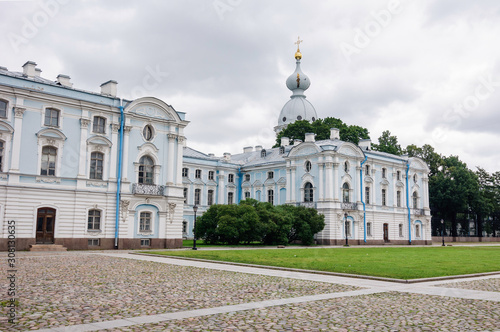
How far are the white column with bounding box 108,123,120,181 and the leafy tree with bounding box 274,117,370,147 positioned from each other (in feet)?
115

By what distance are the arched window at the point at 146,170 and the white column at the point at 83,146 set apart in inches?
163

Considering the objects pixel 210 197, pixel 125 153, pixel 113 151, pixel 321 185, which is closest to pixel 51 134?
pixel 113 151

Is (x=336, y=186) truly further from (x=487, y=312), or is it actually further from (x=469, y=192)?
(x=487, y=312)

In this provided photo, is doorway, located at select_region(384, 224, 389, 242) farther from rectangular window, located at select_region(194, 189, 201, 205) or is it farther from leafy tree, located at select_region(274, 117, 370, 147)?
rectangular window, located at select_region(194, 189, 201, 205)

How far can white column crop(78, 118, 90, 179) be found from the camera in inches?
1211

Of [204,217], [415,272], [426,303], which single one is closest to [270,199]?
[204,217]

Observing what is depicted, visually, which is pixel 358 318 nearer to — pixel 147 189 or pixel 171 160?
pixel 147 189

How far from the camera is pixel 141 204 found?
33188mm

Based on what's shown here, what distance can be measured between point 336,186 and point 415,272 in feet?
106

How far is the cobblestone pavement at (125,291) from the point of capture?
8.53 metres

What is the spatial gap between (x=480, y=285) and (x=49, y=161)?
25.6 metres

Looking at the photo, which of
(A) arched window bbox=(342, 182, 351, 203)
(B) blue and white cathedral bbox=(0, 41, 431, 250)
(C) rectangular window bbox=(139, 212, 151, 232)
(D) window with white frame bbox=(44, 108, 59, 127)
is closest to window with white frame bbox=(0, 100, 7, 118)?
(B) blue and white cathedral bbox=(0, 41, 431, 250)

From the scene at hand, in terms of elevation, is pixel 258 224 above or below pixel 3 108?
below

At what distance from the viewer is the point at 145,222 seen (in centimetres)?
3341
